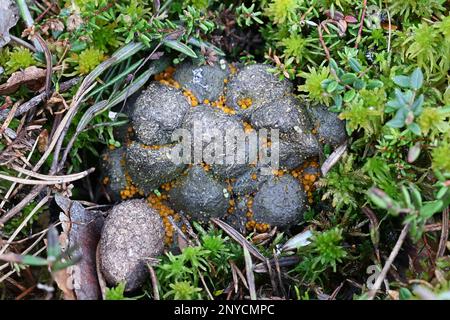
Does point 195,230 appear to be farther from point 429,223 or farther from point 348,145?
point 429,223

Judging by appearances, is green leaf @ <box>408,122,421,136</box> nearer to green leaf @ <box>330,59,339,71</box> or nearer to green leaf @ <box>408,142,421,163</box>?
green leaf @ <box>408,142,421,163</box>

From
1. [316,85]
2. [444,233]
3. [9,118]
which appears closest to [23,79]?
[9,118]

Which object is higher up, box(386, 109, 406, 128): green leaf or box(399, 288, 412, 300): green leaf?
box(386, 109, 406, 128): green leaf

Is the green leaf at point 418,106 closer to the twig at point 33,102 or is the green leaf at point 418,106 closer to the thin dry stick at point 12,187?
the twig at point 33,102

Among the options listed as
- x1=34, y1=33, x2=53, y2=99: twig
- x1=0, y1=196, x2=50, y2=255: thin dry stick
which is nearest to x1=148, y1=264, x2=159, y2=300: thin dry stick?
x1=0, y1=196, x2=50, y2=255: thin dry stick

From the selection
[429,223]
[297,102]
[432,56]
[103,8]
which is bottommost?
[429,223]
